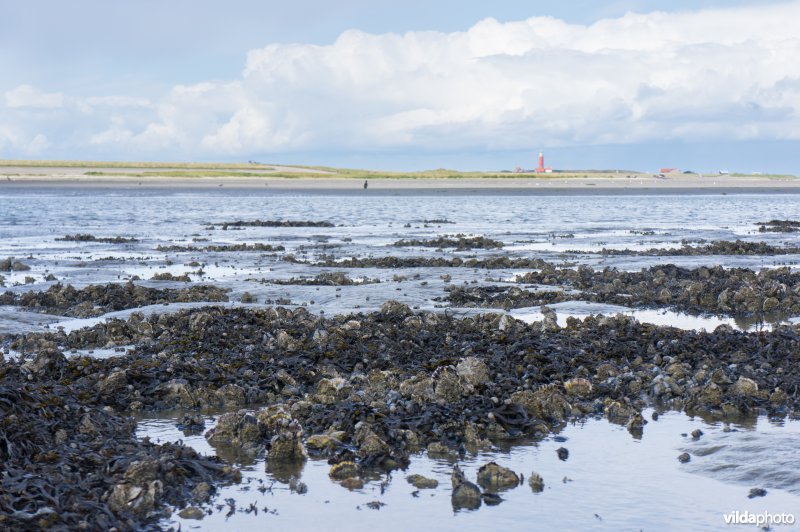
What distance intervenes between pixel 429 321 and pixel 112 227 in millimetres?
38283

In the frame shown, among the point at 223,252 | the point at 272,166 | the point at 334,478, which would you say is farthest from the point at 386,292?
the point at 272,166

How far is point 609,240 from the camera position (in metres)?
38.9

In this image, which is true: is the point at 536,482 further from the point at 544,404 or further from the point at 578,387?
the point at 578,387

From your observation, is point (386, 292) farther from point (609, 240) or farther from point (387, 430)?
point (609, 240)

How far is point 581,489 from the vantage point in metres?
7.88

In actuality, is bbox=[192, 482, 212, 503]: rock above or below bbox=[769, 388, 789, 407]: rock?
below

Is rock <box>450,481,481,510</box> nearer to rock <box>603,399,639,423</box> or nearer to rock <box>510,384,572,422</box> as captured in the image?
rock <box>510,384,572,422</box>

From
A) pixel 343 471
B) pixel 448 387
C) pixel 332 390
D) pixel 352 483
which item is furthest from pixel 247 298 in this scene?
pixel 352 483

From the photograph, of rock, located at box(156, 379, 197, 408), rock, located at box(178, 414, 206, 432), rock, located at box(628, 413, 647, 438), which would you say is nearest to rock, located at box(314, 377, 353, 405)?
rock, located at box(178, 414, 206, 432)

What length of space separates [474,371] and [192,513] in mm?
4665

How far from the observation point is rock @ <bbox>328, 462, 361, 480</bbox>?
8.23 meters

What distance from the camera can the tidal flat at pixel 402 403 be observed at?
7.47m

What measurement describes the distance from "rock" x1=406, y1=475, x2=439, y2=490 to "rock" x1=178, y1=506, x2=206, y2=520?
1.81 metres

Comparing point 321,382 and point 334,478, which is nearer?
point 334,478
